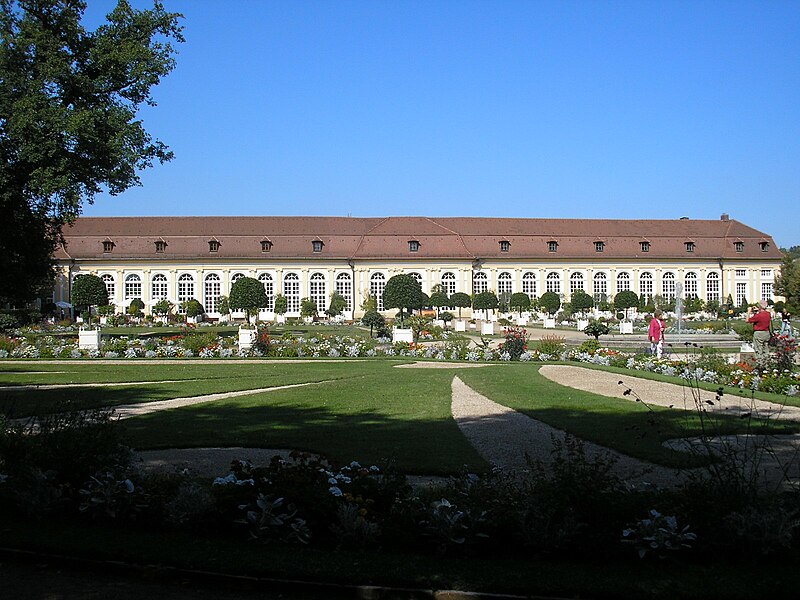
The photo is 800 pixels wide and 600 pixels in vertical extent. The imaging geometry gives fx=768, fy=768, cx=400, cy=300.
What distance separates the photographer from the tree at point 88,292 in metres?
45.7

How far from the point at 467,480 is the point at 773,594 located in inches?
90.3

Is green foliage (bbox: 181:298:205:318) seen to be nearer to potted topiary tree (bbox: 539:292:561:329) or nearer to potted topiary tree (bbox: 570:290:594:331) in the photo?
potted topiary tree (bbox: 539:292:561:329)

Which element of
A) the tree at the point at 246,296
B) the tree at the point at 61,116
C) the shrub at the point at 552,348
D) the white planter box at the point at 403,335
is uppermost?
the tree at the point at 61,116

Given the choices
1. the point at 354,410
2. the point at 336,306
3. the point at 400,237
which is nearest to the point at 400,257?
the point at 400,237

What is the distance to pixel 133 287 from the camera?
55.5m

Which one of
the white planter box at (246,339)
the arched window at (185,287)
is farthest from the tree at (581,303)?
the white planter box at (246,339)

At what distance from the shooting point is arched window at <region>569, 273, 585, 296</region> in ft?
189

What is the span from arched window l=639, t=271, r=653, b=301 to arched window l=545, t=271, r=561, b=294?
6279 mm

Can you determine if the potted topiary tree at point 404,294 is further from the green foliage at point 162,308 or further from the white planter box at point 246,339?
the green foliage at point 162,308

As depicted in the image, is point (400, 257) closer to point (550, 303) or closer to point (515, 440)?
point (550, 303)

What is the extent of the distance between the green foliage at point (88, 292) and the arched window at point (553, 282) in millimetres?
31026

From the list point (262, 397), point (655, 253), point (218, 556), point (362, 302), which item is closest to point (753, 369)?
point (262, 397)

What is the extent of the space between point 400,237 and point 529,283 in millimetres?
10227

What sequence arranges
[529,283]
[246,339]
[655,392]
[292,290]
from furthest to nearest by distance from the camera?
[529,283]
[292,290]
[246,339]
[655,392]
